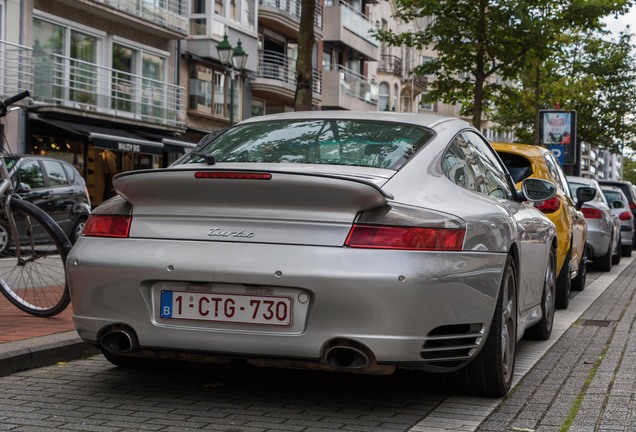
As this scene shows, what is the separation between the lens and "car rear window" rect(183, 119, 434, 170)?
530 centimetres

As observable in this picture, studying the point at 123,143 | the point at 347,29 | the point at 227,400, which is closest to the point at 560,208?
the point at 227,400

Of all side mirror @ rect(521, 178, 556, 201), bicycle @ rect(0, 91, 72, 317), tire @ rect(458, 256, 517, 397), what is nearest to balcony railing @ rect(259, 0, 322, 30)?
bicycle @ rect(0, 91, 72, 317)

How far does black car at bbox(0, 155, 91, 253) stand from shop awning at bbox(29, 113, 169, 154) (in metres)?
9.21

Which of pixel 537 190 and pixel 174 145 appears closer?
pixel 537 190

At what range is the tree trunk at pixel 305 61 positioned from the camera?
1460 centimetres

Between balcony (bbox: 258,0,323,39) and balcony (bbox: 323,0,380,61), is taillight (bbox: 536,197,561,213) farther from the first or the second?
balcony (bbox: 323,0,380,61)

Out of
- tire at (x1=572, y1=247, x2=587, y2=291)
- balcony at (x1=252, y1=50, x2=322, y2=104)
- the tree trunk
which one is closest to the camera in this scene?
tire at (x1=572, y1=247, x2=587, y2=291)

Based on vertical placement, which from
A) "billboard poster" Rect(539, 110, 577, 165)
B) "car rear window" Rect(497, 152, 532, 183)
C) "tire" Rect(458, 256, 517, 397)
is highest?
"billboard poster" Rect(539, 110, 577, 165)

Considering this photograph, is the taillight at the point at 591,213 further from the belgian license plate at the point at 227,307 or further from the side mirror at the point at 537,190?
the belgian license plate at the point at 227,307

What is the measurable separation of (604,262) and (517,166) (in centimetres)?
639

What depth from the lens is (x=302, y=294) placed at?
15.0 feet

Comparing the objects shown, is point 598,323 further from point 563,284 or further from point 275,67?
point 275,67

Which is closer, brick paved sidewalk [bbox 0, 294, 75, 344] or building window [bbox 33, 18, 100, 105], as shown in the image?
brick paved sidewalk [bbox 0, 294, 75, 344]

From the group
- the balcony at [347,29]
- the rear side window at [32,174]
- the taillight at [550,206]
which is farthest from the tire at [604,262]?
the balcony at [347,29]
